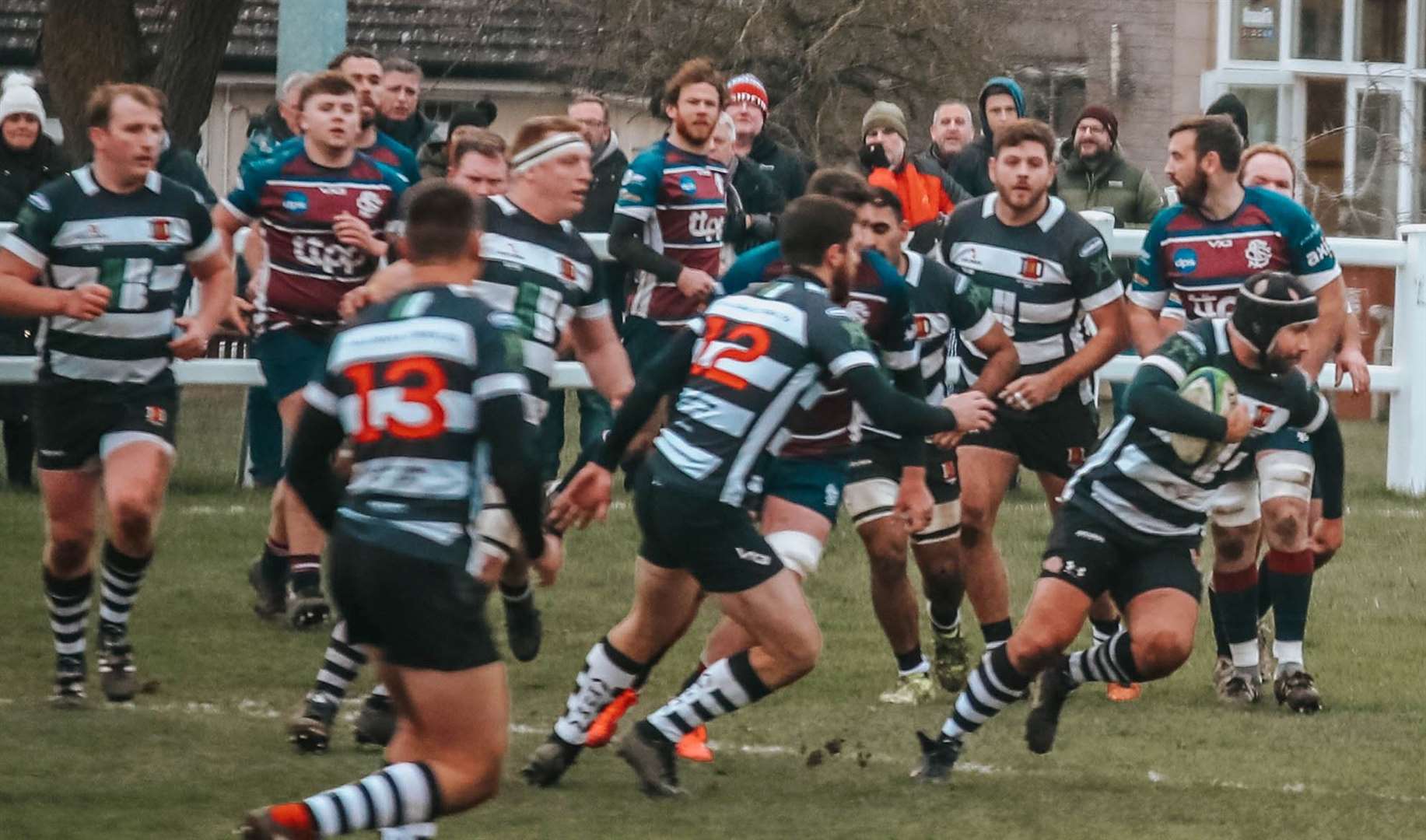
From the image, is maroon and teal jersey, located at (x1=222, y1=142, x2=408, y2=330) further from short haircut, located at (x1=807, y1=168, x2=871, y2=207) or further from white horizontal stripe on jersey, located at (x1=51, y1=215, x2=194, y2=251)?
short haircut, located at (x1=807, y1=168, x2=871, y2=207)

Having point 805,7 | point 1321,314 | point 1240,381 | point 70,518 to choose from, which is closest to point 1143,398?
point 1240,381

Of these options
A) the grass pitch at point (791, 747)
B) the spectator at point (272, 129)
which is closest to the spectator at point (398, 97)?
the spectator at point (272, 129)

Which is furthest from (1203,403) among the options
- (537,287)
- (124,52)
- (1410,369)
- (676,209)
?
(124,52)

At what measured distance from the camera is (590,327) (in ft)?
27.6

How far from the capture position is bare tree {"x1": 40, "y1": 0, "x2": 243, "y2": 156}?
66.0ft

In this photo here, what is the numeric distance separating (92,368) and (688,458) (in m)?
2.55

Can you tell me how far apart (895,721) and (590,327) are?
183 cm

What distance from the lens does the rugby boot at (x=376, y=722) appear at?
7.93 metres

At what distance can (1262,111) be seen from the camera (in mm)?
26531

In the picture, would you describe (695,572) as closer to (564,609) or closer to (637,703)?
(637,703)

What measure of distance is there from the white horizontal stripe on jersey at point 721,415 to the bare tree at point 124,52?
13.6 metres

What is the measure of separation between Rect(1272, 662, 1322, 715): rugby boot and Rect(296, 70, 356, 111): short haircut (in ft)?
14.3

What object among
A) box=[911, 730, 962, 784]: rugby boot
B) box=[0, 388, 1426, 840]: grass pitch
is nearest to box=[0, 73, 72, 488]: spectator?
box=[0, 388, 1426, 840]: grass pitch

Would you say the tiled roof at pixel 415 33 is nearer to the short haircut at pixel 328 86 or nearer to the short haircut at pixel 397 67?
the short haircut at pixel 397 67
